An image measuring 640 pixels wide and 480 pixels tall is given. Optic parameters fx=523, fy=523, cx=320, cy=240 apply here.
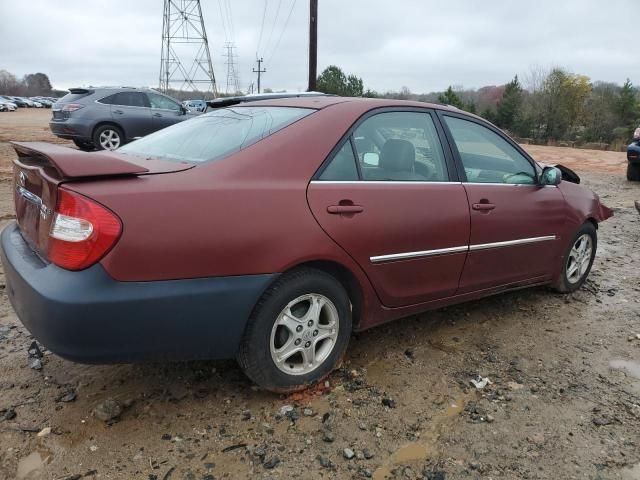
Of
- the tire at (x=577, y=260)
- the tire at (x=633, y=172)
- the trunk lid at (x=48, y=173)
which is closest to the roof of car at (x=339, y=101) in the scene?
the trunk lid at (x=48, y=173)

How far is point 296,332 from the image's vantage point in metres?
2.59

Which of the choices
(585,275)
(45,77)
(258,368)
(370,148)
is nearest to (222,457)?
(258,368)

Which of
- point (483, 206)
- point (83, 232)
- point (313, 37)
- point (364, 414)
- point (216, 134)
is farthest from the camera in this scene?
point (313, 37)

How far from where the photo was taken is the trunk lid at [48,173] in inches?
85.0

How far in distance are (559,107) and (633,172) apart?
115 feet

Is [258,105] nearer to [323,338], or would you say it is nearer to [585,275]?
[323,338]

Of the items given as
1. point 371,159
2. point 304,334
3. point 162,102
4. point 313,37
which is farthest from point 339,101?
point 313,37

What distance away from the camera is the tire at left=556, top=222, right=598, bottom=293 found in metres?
4.23

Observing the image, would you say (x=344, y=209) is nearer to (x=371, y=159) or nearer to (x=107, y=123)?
(x=371, y=159)

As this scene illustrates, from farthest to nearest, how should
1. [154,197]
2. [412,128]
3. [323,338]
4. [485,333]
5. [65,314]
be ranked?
[485,333] < [412,128] < [323,338] < [154,197] < [65,314]

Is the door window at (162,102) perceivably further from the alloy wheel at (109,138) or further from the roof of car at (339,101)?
the roof of car at (339,101)

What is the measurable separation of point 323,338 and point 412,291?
0.65 meters

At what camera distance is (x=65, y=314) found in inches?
80.0

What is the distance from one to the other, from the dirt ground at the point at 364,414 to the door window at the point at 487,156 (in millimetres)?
1075
